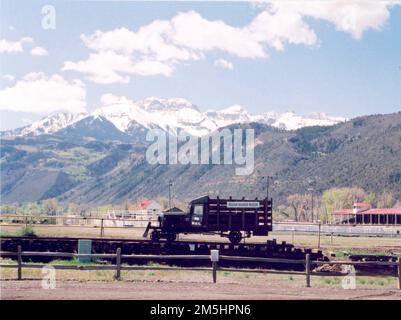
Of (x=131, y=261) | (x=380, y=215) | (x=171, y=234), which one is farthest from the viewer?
(x=380, y=215)

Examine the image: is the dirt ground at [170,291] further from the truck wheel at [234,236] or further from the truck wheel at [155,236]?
the truck wheel at [155,236]

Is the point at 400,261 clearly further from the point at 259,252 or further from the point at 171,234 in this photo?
the point at 171,234

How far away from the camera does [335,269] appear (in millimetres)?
33625

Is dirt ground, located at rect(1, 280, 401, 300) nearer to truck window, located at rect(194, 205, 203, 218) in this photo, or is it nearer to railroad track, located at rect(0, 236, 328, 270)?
railroad track, located at rect(0, 236, 328, 270)

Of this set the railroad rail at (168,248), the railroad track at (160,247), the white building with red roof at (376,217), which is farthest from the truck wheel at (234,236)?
the white building with red roof at (376,217)

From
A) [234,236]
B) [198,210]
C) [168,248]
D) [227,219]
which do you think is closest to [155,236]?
[198,210]

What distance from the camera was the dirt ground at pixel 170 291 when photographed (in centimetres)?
2056

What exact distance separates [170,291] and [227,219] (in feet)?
57.4

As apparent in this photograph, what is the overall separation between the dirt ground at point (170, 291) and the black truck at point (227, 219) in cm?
1399

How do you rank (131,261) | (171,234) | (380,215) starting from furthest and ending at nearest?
1. (380,215)
2. (171,234)
3. (131,261)

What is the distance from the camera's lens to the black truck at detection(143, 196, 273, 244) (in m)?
39.2

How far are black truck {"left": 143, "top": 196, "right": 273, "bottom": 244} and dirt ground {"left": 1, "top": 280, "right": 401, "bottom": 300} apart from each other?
551 inches
